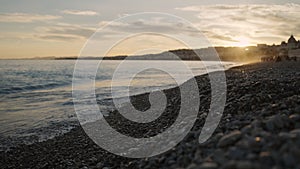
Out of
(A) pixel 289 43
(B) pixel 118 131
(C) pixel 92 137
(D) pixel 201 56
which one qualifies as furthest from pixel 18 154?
(D) pixel 201 56

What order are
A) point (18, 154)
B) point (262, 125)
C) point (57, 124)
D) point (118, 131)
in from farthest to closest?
point (57, 124) → point (118, 131) → point (18, 154) → point (262, 125)

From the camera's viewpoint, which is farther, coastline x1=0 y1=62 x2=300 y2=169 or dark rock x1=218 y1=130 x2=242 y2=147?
dark rock x1=218 y1=130 x2=242 y2=147

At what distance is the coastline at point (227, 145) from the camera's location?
3.80 meters

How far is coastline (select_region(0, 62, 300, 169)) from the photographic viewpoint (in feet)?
12.5

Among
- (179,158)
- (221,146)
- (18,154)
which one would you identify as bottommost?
(18,154)

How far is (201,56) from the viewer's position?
521 feet

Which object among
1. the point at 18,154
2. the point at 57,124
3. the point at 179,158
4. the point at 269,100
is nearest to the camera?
the point at 179,158

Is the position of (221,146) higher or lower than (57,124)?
higher

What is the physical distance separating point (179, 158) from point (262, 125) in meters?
1.50

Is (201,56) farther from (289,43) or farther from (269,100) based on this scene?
(269,100)

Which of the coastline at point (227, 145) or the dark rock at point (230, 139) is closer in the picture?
the coastline at point (227, 145)

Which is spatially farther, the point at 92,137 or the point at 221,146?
the point at 92,137

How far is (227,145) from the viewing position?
14.4 feet

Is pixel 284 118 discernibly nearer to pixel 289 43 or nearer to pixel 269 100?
pixel 269 100
